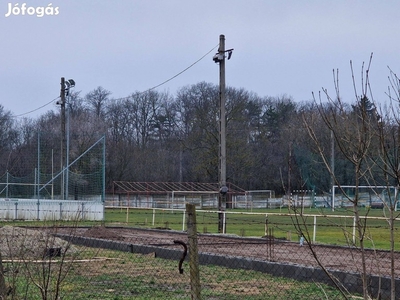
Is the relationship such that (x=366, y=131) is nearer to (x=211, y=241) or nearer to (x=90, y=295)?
(x=90, y=295)

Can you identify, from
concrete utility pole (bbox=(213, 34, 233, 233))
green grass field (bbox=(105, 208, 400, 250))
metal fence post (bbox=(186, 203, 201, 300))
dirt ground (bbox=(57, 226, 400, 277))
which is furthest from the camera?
concrete utility pole (bbox=(213, 34, 233, 233))

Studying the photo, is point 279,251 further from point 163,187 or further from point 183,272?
point 163,187

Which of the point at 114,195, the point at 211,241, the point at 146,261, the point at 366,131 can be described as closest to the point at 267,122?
the point at 114,195

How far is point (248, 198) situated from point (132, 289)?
53155 mm

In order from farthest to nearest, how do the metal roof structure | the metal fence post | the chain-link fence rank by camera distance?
the metal roof structure, the chain-link fence, the metal fence post

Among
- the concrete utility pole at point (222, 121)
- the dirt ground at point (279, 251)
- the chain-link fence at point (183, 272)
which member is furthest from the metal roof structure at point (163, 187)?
the chain-link fence at point (183, 272)

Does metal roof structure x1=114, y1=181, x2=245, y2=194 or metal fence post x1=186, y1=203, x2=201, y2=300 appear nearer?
metal fence post x1=186, y1=203, x2=201, y2=300

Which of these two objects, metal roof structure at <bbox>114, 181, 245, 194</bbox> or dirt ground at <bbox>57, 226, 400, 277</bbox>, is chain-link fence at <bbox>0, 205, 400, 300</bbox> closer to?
dirt ground at <bbox>57, 226, 400, 277</bbox>

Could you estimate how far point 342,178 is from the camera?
57375mm

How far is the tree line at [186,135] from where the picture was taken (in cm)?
6031

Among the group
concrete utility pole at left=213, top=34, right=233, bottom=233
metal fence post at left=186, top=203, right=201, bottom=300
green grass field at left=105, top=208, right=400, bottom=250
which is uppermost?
concrete utility pole at left=213, top=34, right=233, bottom=233

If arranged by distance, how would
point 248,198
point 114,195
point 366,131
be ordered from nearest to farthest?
1. point 366,131
2. point 114,195
3. point 248,198

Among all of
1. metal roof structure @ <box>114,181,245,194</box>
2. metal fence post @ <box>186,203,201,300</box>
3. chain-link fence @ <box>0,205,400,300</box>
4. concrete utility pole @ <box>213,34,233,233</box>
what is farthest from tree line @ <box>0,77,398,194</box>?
metal fence post @ <box>186,203,201,300</box>

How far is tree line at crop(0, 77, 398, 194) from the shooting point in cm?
6031
